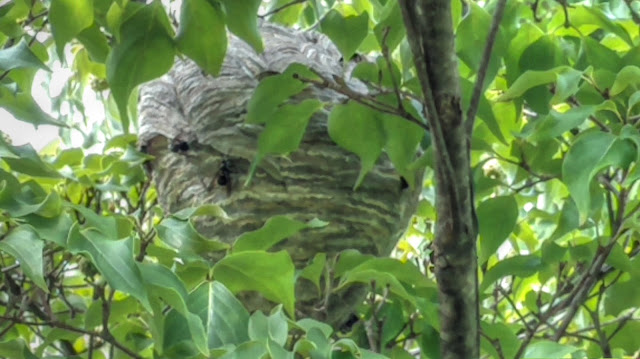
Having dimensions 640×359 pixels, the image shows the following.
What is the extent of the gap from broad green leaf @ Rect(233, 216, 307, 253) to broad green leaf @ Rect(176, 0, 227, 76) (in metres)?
0.12

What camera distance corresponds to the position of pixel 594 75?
629mm

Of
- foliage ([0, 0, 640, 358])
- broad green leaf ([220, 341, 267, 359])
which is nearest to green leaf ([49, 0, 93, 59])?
foliage ([0, 0, 640, 358])

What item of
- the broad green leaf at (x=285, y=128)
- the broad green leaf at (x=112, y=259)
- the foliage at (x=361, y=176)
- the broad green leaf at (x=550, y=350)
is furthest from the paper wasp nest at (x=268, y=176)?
the broad green leaf at (x=112, y=259)

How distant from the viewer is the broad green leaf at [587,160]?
1.65 ft

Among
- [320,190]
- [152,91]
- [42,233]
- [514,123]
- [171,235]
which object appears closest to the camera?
[42,233]

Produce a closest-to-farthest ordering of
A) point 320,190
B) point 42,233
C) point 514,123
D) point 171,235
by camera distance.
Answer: point 42,233
point 171,235
point 514,123
point 320,190

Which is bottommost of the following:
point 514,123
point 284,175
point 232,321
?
point 232,321

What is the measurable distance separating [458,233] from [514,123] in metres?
0.12

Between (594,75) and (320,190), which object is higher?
(594,75)

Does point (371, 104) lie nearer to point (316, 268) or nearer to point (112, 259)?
point (316, 268)

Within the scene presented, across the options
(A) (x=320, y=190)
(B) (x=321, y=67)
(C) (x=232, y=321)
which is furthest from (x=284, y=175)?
(C) (x=232, y=321)

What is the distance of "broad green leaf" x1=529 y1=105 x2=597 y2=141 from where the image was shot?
54cm

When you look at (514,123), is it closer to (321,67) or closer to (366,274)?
(366,274)

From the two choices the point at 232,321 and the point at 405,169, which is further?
the point at 405,169
